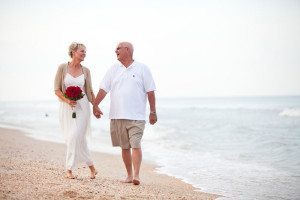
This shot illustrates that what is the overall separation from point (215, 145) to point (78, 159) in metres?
8.32

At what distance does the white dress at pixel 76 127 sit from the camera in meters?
6.16

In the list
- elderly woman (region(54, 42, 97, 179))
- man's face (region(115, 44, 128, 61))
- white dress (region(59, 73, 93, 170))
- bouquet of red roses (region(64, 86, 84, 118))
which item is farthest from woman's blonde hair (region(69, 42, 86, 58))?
bouquet of red roses (region(64, 86, 84, 118))

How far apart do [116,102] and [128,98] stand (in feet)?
0.67

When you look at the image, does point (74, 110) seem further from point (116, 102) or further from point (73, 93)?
point (116, 102)

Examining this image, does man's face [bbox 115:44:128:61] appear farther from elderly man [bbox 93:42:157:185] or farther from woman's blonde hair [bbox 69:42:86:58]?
woman's blonde hair [bbox 69:42:86:58]

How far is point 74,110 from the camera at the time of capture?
6215 millimetres

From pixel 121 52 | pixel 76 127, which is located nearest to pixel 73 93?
pixel 76 127

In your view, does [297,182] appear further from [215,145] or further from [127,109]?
[215,145]

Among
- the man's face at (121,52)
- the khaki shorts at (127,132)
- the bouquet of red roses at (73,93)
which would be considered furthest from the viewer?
the man's face at (121,52)

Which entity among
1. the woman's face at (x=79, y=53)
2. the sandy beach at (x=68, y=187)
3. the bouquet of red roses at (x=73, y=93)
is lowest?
the sandy beach at (x=68, y=187)

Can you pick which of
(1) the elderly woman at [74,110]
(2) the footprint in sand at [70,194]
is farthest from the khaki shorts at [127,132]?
(2) the footprint in sand at [70,194]

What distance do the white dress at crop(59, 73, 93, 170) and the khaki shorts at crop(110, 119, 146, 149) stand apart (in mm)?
438

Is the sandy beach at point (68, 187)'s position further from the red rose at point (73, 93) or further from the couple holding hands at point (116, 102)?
the red rose at point (73, 93)

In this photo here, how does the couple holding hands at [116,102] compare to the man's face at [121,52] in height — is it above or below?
below
